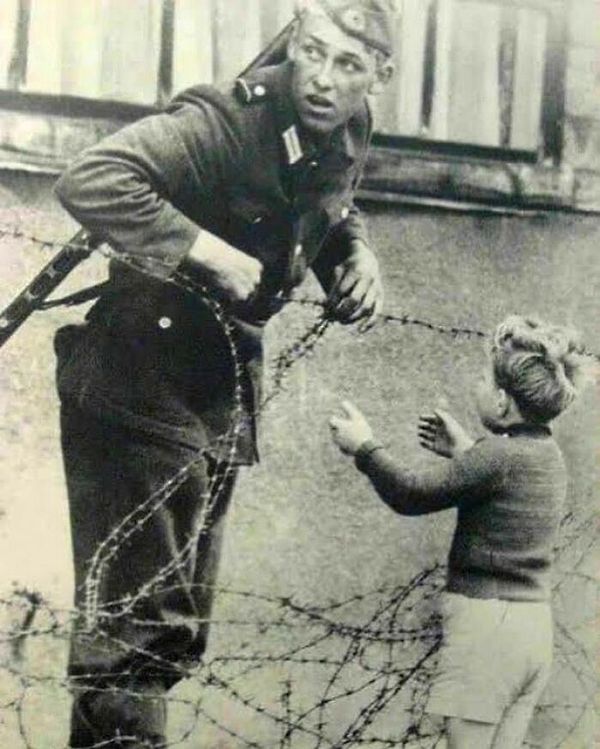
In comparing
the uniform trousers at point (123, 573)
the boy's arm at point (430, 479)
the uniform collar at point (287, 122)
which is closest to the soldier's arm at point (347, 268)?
the uniform collar at point (287, 122)

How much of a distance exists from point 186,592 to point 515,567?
60 centimetres

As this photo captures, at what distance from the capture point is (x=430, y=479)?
2502 mm

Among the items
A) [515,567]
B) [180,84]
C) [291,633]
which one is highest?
[180,84]

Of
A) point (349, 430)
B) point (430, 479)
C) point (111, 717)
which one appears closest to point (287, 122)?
point (349, 430)

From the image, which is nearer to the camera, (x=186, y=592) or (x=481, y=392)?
(x=186, y=592)

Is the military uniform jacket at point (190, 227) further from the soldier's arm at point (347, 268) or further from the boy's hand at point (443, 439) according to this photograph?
the boy's hand at point (443, 439)

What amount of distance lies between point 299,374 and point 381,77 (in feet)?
1.86

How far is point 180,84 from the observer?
2.43 m

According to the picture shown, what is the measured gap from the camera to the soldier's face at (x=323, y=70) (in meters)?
2.41

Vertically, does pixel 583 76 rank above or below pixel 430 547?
above

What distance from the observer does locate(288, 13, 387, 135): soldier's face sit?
7.91 ft

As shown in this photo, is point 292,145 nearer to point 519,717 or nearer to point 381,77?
point 381,77

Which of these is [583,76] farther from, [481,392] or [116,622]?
[116,622]

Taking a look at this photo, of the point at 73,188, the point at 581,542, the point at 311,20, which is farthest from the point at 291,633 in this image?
the point at 311,20
